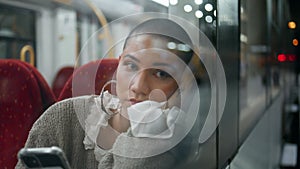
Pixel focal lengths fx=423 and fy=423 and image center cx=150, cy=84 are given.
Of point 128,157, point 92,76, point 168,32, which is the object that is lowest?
point 128,157

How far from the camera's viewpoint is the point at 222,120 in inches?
52.1

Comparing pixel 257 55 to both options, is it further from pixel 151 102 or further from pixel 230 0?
→ pixel 151 102

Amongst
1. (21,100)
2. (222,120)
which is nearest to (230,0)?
(222,120)

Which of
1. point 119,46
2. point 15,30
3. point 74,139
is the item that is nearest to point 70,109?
point 74,139

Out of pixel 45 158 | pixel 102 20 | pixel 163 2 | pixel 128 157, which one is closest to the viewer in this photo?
pixel 45 158

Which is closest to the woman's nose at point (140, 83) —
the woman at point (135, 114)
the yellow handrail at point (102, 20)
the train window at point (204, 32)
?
the woman at point (135, 114)

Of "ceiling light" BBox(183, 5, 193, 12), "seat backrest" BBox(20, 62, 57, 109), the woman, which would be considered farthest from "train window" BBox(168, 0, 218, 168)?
"seat backrest" BBox(20, 62, 57, 109)

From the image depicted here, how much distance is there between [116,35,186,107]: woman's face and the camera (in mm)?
853

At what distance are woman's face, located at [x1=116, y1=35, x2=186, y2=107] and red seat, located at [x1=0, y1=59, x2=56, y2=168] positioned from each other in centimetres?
35

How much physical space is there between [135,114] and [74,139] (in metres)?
0.16

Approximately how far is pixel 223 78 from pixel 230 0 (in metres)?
0.29

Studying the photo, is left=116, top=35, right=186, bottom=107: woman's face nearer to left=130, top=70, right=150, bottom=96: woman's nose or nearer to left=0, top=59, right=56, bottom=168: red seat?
left=130, top=70, right=150, bottom=96: woman's nose

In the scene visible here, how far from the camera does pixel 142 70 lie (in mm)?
855

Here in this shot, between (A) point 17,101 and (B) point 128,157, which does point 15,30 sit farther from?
(B) point 128,157
